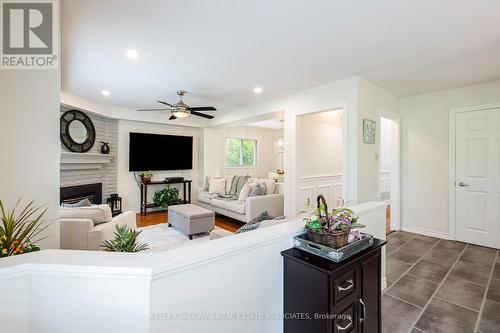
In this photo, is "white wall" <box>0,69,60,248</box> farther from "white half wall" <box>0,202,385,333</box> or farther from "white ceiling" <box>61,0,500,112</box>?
"white ceiling" <box>61,0,500,112</box>

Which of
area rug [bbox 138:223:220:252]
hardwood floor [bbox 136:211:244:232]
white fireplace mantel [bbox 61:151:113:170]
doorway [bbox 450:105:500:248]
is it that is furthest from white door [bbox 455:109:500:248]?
A: white fireplace mantel [bbox 61:151:113:170]

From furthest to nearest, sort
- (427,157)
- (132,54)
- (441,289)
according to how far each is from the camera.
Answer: (427,157) < (132,54) < (441,289)

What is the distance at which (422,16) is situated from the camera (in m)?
1.81

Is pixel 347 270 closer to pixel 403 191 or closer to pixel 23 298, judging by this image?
pixel 23 298

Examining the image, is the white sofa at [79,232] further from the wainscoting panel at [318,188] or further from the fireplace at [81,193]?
the wainscoting panel at [318,188]

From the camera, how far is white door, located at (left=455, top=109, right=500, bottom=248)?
133 inches

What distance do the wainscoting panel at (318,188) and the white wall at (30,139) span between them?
3312mm

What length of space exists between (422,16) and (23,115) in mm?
2906

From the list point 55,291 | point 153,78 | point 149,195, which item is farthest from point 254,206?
point 55,291


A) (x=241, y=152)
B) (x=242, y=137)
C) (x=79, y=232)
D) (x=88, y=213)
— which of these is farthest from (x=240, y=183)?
(x=79, y=232)

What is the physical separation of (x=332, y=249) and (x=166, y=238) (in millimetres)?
3278

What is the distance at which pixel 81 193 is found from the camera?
464cm

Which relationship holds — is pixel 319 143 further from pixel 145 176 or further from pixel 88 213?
pixel 145 176

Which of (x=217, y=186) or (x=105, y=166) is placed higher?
(x=105, y=166)
